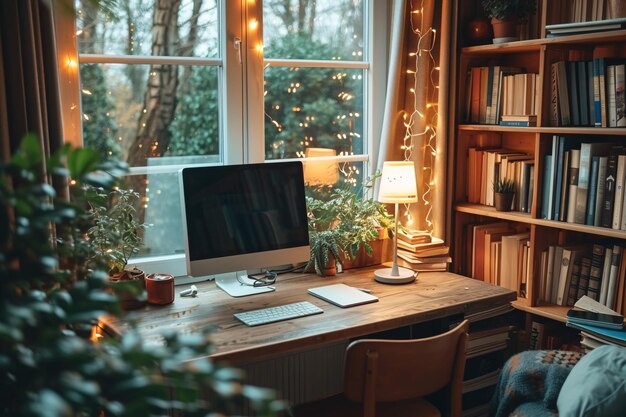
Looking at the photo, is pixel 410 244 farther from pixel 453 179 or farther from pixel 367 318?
pixel 367 318

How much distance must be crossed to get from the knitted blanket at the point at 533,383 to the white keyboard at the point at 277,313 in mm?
671

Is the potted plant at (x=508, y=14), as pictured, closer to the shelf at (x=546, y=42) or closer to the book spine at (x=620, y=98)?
the shelf at (x=546, y=42)

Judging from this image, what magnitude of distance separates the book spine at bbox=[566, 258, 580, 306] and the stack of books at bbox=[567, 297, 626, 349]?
0.65 feet

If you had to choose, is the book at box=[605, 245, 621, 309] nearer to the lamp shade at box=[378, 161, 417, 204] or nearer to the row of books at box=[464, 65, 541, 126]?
the row of books at box=[464, 65, 541, 126]

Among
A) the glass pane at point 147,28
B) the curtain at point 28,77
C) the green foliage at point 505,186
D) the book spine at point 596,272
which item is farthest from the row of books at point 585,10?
the curtain at point 28,77

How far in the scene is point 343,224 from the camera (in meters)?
2.97

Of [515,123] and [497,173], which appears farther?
[497,173]

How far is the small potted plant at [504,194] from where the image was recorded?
3094 millimetres

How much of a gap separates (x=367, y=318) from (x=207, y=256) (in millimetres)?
610

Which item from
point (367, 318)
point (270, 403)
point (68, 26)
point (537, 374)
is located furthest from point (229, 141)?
point (270, 403)

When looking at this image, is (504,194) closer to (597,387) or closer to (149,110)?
(597,387)

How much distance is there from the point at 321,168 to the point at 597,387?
5.02 feet

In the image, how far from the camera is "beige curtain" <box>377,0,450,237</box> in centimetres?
314

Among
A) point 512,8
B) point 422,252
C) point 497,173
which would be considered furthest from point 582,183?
point 512,8
